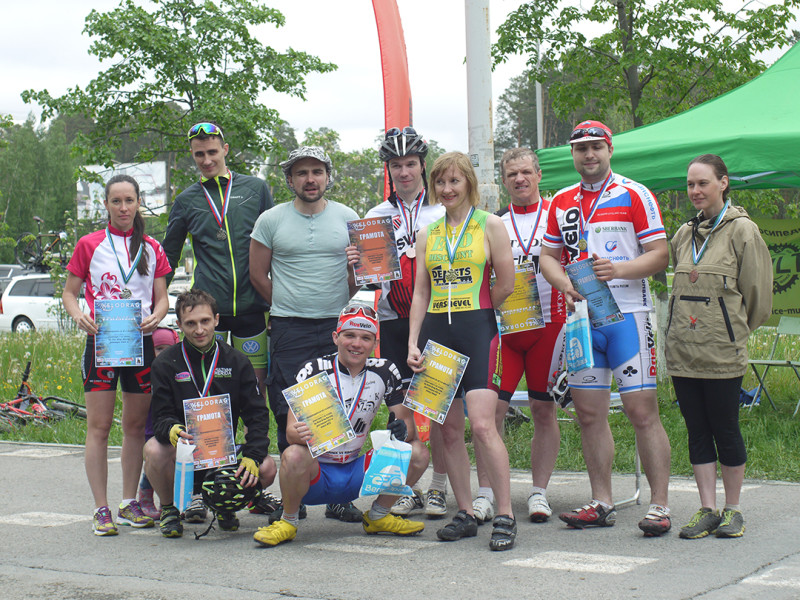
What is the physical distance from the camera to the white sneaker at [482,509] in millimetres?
5598

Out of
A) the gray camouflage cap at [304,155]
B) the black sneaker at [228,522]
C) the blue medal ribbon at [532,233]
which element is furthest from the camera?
the blue medal ribbon at [532,233]

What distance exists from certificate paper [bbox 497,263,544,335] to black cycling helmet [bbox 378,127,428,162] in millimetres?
916

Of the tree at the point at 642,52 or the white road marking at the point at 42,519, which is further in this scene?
the tree at the point at 642,52

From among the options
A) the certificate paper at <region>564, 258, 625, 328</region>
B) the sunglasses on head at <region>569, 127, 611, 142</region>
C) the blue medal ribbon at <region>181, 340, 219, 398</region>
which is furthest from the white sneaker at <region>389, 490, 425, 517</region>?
the sunglasses on head at <region>569, 127, 611, 142</region>

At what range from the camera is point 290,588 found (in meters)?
4.33

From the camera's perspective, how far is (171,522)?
5469 mm

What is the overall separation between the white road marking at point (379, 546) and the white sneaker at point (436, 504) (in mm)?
577

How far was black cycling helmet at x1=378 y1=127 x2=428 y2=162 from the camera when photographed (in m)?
5.64

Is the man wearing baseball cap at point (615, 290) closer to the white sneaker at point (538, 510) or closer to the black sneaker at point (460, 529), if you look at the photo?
the white sneaker at point (538, 510)

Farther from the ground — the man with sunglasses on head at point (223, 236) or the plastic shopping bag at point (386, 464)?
the man with sunglasses on head at point (223, 236)

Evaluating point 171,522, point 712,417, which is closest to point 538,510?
point 712,417

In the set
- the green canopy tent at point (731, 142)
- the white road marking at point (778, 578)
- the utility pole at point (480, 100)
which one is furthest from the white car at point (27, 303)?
the white road marking at point (778, 578)

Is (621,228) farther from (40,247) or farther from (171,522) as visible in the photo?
(40,247)

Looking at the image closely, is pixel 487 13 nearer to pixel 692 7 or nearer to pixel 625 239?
pixel 692 7
